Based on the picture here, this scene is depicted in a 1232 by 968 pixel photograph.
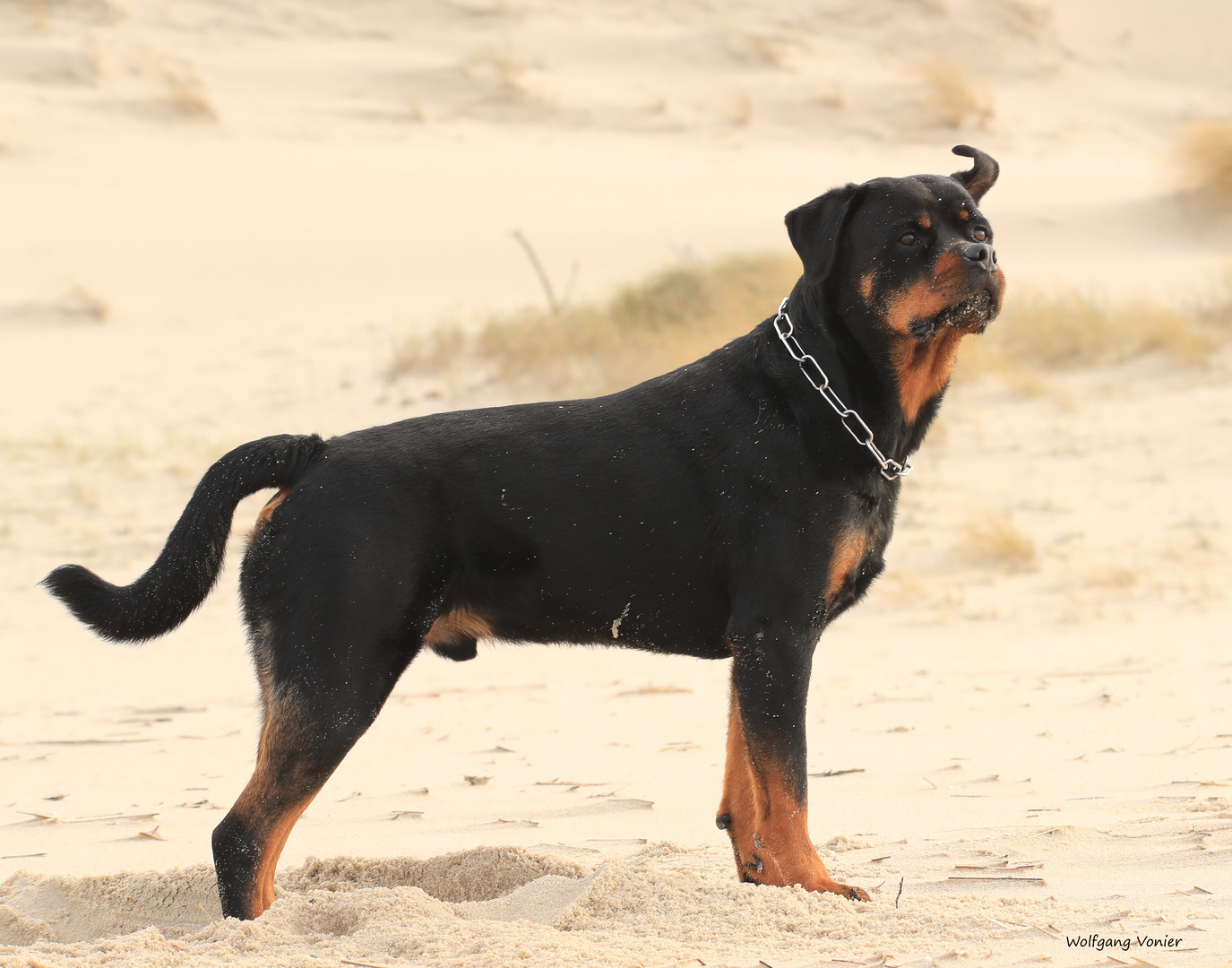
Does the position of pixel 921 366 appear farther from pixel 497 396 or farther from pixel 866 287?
pixel 497 396

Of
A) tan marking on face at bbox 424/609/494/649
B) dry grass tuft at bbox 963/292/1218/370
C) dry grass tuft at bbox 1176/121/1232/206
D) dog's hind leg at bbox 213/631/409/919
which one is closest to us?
dog's hind leg at bbox 213/631/409/919

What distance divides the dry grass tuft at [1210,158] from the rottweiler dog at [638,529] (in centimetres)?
1460

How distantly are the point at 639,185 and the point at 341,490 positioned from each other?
52.4ft

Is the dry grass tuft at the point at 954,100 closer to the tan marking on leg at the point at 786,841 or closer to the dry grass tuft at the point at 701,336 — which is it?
the dry grass tuft at the point at 701,336

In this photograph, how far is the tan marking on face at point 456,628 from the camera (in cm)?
388

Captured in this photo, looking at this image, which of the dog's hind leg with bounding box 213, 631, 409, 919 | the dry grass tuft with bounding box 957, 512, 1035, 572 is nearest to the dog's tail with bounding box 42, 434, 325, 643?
the dog's hind leg with bounding box 213, 631, 409, 919

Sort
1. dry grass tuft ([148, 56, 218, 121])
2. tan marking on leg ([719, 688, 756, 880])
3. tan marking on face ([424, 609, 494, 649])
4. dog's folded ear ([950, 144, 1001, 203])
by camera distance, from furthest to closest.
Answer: dry grass tuft ([148, 56, 218, 121])
dog's folded ear ([950, 144, 1001, 203])
tan marking on leg ([719, 688, 756, 880])
tan marking on face ([424, 609, 494, 649])

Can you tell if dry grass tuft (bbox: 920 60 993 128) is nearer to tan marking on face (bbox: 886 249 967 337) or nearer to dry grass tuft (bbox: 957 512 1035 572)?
dry grass tuft (bbox: 957 512 1035 572)

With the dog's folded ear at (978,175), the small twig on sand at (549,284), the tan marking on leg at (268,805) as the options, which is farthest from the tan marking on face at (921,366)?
the small twig on sand at (549,284)

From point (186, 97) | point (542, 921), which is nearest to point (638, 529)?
point (542, 921)

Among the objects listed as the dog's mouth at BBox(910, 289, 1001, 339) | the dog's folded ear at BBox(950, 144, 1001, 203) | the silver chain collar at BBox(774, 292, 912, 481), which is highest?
the dog's folded ear at BBox(950, 144, 1001, 203)

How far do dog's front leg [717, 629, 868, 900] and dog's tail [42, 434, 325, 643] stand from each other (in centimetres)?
140

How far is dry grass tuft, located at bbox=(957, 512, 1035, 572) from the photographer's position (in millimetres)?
8344

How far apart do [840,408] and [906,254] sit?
19.1 inches
